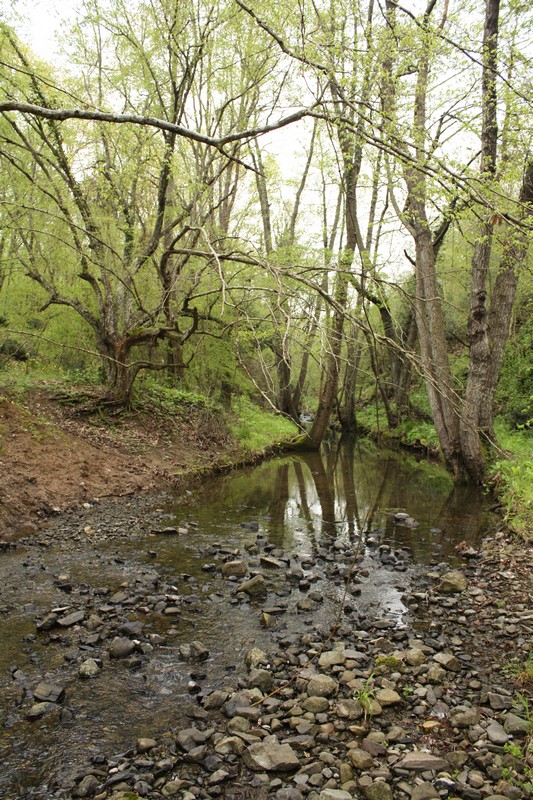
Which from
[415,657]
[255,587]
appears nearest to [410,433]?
[255,587]

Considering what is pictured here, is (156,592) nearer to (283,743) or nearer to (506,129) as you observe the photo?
(283,743)

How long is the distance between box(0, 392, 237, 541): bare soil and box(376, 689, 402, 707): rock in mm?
5124

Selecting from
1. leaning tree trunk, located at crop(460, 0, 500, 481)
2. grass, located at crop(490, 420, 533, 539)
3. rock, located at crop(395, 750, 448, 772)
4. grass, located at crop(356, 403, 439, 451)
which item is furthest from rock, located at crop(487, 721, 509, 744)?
grass, located at crop(356, 403, 439, 451)

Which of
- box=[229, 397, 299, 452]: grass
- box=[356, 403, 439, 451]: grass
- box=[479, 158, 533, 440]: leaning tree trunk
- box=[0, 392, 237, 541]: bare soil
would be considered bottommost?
box=[356, 403, 439, 451]: grass

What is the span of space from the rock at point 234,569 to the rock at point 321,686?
2190 millimetres

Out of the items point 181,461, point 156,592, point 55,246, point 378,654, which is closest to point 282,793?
point 378,654

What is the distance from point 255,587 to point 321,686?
71.4 inches

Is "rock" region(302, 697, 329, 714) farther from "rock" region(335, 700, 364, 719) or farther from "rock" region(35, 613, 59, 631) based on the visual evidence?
"rock" region(35, 613, 59, 631)

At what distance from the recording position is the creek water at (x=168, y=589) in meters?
3.15

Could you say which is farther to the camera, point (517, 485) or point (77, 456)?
point (77, 456)

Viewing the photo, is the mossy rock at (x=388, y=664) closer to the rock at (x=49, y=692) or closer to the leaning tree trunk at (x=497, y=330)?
the rock at (x=49, y=692)

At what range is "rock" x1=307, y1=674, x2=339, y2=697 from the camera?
11.6ft

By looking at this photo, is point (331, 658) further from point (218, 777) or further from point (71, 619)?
point (71, 619)

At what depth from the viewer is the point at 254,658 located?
395cm
